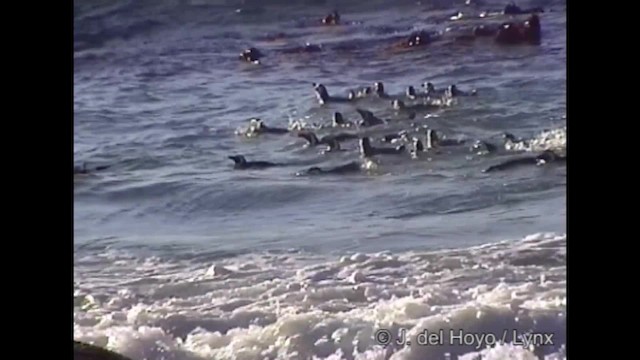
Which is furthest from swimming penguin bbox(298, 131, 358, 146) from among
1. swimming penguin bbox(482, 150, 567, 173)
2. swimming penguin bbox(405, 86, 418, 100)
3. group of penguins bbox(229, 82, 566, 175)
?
swimming penguin bbox(482, 150, 567, 173)

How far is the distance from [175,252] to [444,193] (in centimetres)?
46

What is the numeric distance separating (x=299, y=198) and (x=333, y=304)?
184 millimetres

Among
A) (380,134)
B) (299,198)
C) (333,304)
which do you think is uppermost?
(380,134)

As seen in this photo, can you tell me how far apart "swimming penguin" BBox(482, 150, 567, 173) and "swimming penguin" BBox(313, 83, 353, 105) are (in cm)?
27

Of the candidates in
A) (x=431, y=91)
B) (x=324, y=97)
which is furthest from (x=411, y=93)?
(x=324, y=97)

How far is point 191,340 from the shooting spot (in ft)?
4.87

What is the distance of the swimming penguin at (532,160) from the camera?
149cm

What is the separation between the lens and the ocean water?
1.47m

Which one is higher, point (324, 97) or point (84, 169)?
point (324, 97)

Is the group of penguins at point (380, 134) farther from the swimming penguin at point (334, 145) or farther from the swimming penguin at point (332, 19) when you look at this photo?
the swimming penguin at point (332, 19)

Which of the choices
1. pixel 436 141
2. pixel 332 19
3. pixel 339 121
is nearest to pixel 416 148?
pixel 436 141

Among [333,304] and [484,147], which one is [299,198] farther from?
[484,147]

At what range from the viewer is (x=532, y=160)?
1.49 metres
